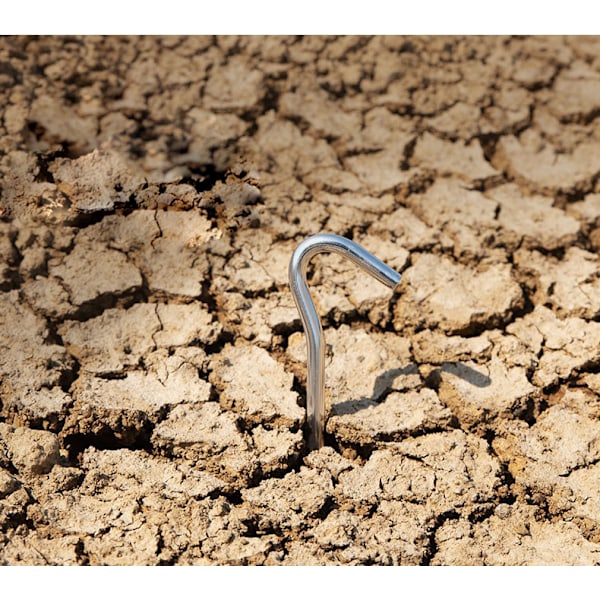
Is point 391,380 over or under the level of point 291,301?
under

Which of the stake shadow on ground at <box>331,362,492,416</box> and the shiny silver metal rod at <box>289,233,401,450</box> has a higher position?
the shiny silver metal rod at <box>289,233,401,450</box>

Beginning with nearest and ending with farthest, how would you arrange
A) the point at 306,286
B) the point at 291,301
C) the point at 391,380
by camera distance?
1. the point at 306,286
2. the point at 391,380
3. the point at 291,301

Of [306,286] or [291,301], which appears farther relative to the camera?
[291,301]

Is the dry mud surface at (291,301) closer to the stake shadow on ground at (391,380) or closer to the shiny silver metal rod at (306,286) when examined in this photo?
the stake shadow on ground at (391,380)

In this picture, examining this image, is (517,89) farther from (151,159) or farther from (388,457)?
(388,457)


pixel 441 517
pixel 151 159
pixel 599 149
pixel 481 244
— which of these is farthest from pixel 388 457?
pixel 599 149

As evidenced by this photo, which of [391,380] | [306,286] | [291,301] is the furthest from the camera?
[291,301]

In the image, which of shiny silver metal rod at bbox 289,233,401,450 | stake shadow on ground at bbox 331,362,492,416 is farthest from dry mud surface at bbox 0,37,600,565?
shiny silver metal rod at bbox 289,233,401,450

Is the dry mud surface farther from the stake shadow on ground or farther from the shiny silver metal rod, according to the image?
the shiny silver metal rod
